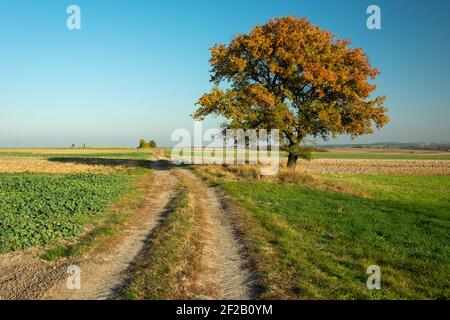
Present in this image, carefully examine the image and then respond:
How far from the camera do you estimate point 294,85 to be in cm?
3581

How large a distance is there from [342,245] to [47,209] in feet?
44.0

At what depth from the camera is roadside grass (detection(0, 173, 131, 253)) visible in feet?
43.1

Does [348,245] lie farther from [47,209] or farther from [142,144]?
[142,144]

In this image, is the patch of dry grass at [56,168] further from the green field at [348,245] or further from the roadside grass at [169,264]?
the roadside grass at [169,264]

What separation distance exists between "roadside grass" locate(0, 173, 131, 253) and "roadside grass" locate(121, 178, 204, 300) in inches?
147

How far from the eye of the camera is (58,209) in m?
17.8

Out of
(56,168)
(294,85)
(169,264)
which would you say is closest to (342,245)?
(169,264)

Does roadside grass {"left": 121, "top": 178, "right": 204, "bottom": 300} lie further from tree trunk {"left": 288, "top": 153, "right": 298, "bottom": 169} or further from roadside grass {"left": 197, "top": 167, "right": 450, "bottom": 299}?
tree trunk {"left": 288, "top": 153, "right": 298, "bottom": 169}

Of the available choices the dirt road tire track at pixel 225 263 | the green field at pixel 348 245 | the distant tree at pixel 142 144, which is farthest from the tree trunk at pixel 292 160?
the distant tree at pixel 142 144

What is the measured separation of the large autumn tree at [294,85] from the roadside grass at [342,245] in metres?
11.5

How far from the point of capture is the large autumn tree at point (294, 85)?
33688mm

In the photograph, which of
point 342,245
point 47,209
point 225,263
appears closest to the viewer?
point 225,263

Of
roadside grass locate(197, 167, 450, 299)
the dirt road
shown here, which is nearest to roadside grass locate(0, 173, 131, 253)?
the dirt road
